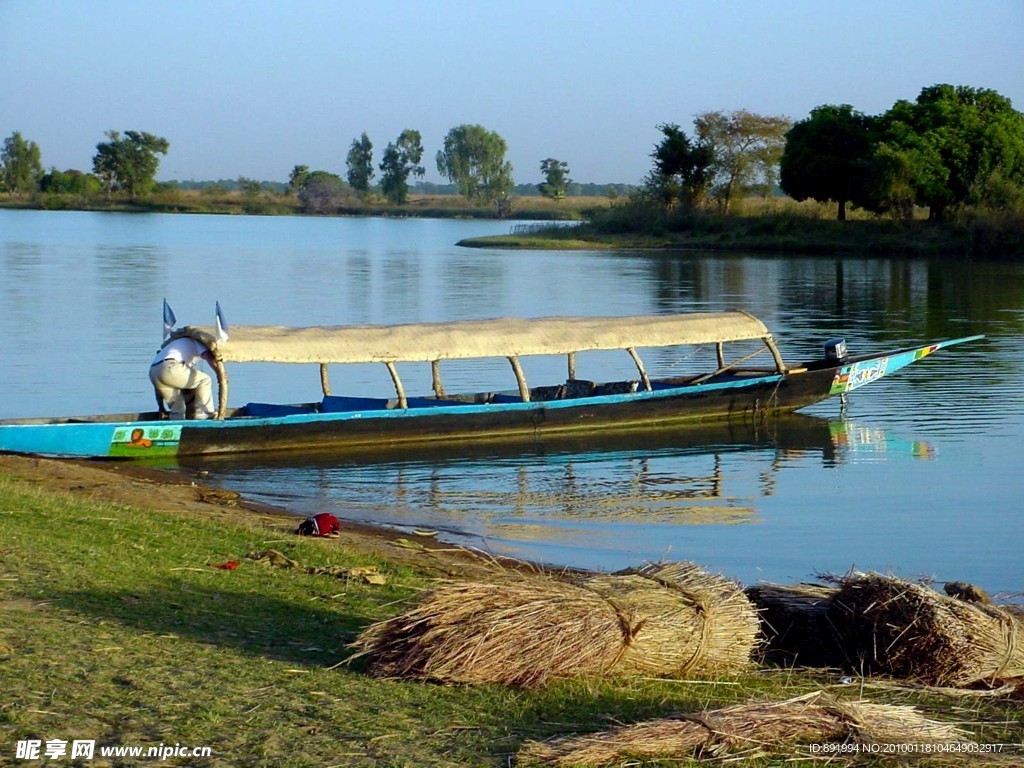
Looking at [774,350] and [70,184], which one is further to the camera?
[70,184]

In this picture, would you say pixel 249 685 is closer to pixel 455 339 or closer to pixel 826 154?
pixel 455 339

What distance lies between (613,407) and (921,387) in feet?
28.6

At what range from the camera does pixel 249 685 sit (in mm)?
5832

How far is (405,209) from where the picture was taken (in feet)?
543

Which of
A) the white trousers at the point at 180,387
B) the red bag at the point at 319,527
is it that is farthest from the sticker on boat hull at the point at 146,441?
the red bag at the point at 319,527

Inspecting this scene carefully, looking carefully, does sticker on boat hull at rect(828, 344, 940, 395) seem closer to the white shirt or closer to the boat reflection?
the boat reflection

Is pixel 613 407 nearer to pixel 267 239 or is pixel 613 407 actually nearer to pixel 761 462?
pixel 761 462

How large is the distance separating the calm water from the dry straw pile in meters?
2.65

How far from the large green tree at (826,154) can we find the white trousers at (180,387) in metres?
54.5

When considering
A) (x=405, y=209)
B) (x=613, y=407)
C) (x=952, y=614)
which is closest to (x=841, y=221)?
(x=613, y=407)

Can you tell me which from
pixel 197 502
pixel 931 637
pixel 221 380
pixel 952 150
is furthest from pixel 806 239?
pixel 931 637

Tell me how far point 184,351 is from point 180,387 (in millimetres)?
484

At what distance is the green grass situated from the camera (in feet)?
17.0

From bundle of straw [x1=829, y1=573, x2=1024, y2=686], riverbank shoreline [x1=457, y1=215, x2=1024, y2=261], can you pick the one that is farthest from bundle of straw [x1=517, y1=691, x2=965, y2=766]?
riverbank shoreline [x1=457, y1=215, x2=1024, y2=261]
